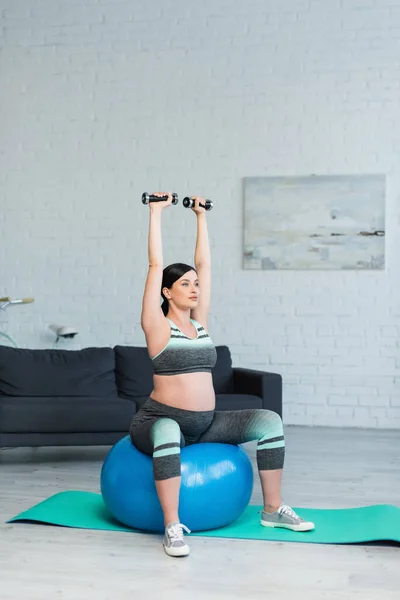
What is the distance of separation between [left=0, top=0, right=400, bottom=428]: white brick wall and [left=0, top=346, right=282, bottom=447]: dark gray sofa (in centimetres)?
108

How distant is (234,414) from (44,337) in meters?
3.89

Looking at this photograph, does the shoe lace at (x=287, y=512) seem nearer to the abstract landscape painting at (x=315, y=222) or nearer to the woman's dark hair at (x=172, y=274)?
the woman's dark hair at (x=172, y=274)

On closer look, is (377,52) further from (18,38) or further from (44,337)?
(44,337)

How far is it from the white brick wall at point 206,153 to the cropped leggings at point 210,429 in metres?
3.29

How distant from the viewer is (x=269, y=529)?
3.45 meters

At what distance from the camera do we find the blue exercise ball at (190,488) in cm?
330

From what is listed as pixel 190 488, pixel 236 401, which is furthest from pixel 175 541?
pixel 236 401

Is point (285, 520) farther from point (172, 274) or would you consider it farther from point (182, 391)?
point (172, 274)

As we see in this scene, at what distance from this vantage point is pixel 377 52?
6.68 meters

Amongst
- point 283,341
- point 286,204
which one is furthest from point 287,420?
point 286,204

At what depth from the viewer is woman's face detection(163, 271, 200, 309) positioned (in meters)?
3.55

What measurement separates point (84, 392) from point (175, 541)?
2.52 meters

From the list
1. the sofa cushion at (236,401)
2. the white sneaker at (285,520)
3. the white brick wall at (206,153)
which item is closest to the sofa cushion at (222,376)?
the sofa cushion at (236,401)

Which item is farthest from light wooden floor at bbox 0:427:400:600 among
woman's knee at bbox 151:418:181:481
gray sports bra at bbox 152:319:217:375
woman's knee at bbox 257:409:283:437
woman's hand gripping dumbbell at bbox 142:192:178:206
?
woman's hand gripping dumbbell at bbox 142:192:178:206
